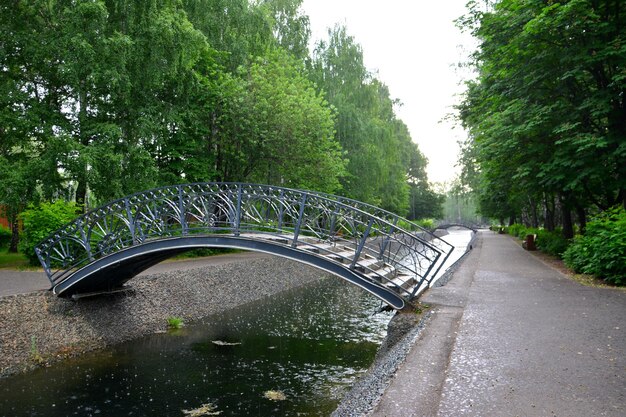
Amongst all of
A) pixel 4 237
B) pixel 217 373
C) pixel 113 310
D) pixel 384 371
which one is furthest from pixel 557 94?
pixel 4 237

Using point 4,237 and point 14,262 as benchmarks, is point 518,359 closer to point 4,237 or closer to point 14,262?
point 14,262

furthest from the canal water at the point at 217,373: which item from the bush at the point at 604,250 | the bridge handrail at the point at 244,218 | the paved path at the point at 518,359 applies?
A: the bush at the point at 604,250

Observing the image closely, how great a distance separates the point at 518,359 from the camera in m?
5.54

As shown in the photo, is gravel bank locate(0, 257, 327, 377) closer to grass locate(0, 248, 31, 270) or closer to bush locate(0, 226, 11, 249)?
grass locate(0, 248, 31, 270)

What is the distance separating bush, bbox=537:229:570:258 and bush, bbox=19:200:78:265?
54.5 ft

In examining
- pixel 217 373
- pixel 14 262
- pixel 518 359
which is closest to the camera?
pixel 518 359

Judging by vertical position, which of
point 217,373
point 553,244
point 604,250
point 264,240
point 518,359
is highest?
point 604,250

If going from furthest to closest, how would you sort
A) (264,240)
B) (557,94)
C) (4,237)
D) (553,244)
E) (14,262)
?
1. (4,237)
2. (553,244)
3. (14,262)
4. (557,94)
5. (264,240)

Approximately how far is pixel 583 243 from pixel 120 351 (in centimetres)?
1200

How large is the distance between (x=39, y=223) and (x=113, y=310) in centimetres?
496

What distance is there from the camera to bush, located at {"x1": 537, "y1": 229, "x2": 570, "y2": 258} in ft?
57.8

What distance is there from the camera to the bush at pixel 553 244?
17625 millimetres

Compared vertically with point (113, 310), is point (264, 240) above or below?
above

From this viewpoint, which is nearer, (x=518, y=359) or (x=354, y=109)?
(x=518, y=359)
